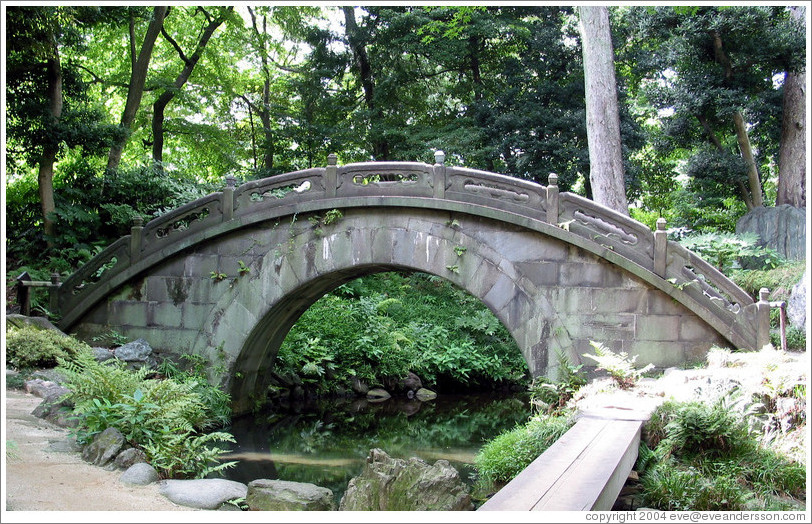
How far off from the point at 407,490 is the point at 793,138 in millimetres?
11245

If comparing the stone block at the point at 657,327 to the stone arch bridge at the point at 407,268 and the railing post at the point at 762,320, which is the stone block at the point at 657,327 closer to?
the stone arch bridge at the point at 407,268

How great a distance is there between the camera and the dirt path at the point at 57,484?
517 centimetres

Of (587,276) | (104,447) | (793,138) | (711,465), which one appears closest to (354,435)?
(587,276)

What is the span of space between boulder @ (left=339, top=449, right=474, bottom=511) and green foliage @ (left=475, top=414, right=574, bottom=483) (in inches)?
43.6

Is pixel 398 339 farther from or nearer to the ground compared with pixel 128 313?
nearer to the ground

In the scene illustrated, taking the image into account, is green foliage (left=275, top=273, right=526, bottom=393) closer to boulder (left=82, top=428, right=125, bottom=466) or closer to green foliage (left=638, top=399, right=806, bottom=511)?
boulder (left=82, top=428, right=125, bottom=466)

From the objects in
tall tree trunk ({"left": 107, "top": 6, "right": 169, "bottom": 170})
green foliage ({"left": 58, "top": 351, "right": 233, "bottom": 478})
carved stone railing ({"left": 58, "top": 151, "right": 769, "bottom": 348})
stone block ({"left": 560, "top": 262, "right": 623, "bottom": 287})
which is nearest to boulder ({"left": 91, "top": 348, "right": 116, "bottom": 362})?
carved stone railing ({"left": 58, "top": 151, "right": 769, "bottom": 348})

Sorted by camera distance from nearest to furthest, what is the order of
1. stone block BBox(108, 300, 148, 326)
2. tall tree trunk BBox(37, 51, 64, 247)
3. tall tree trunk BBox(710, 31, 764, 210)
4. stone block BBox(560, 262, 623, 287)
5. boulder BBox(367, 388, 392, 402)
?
stone block BBox(560, 262, 623, 287) < stone block BBox(108, 300, 148, 326) < tall tree trunk BBox(37, 51, 64, 247) < tall tree trunk BBox(710, 31, 764, 210) < boulder BBox(367, 388, 392, 402)

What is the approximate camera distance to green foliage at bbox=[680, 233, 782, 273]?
1177 cm

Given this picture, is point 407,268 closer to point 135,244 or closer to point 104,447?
point 135,244

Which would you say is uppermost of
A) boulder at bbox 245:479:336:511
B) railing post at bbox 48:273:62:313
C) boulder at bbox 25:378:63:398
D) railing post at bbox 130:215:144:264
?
railing post at bbox 130:215:144:264

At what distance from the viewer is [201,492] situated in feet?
19.4

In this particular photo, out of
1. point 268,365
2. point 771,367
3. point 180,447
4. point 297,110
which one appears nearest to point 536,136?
point 297,110

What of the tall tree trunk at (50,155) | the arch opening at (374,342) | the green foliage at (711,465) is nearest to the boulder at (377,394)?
the arch opening at (374,342)
